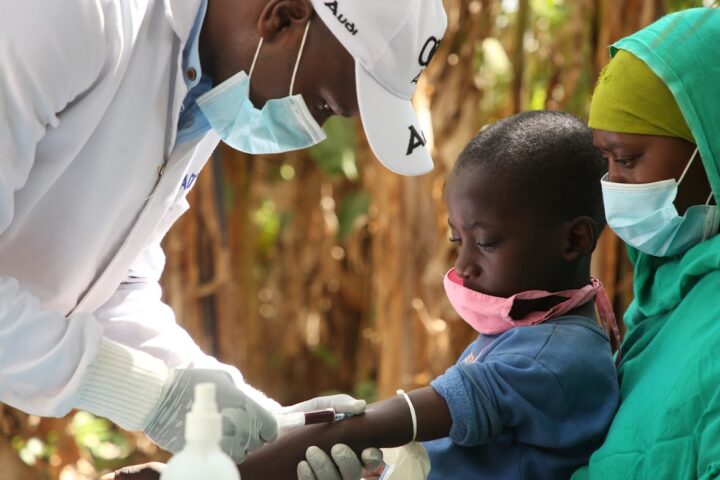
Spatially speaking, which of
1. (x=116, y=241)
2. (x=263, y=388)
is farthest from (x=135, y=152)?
(x=263, y=388)

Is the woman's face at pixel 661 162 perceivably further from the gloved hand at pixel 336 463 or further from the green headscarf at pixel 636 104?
the gloved hand at pixel 336 463

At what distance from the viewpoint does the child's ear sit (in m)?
1.77

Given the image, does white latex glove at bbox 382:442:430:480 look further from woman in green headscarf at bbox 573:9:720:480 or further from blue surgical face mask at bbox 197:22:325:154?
blue surgical face mask at bbox 197:22:325:154

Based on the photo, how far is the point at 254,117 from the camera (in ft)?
5.71

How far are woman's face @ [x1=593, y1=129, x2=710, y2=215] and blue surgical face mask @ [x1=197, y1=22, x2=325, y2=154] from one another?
52 centimetres

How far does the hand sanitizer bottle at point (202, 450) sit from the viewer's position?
1064mm

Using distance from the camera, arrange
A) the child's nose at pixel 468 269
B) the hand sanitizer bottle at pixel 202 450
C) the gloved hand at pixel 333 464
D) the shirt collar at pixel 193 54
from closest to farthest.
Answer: the hand sanitizer bottle at pixel 202 450, the gloved hand at pixel 333 464, the shirt collar at pixel 193 54, the child's nose at pixel 468 269

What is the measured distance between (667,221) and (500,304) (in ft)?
1.05

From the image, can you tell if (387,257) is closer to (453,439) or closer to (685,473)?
(453,439)

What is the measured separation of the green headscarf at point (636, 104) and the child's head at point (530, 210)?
144mm

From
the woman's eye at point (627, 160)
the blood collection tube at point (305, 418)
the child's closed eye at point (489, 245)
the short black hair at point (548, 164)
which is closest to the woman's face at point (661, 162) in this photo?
the woman's eye at point (627, 160)

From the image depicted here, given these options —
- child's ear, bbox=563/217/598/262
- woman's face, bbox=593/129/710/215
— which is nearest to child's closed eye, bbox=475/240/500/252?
child's ear, bbox=563/217/598/262

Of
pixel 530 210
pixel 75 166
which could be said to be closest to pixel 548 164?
pixel 530 210

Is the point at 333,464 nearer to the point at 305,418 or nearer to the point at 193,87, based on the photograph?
the point at 305,418
